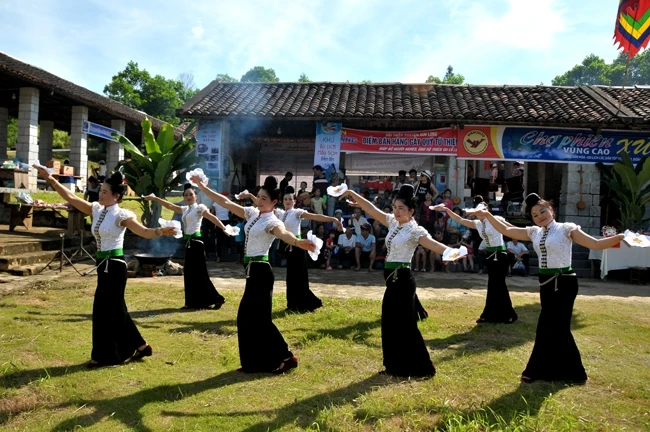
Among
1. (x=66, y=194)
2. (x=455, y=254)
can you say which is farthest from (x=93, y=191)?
(x=455, y=254)

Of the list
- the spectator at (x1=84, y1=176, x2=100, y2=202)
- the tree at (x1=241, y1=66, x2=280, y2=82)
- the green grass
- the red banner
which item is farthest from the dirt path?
the tree at (x1=241, y1=66, x2=280, y2=82)

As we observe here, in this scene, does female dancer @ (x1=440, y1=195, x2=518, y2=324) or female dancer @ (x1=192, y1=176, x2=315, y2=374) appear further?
female dancer @ (x1=440, y1=195, x2=518, y2=324)

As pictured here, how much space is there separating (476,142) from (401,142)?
7.32ft

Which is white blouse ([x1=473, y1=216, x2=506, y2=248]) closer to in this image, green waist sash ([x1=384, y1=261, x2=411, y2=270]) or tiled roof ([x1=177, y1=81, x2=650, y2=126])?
green waist sash ([x1=384, y1=261, x2=411, y2=270])

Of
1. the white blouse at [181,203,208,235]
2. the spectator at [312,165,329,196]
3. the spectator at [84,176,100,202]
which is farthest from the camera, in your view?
the spectator at [312,165,329,196]

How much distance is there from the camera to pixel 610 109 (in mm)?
15352

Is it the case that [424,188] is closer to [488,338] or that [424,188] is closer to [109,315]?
[488,338]

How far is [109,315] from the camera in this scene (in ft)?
17.7

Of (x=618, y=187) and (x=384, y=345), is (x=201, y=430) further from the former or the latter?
(x=618, y=187)

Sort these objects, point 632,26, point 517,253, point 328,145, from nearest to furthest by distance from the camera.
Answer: point 517,253 < point 632,26 < point 328,145

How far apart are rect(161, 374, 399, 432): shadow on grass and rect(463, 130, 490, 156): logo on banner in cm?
1170

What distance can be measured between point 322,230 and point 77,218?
675cm

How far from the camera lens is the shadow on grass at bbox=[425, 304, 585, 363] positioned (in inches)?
250

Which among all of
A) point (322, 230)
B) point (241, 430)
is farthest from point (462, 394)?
point (322, 230)
